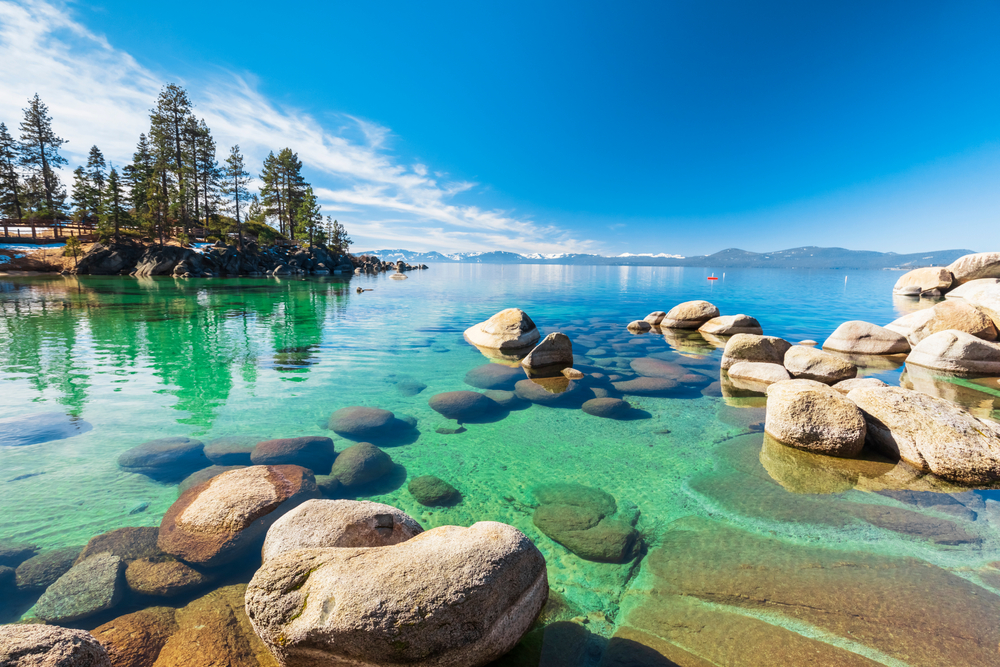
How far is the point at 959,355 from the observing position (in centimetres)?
1317

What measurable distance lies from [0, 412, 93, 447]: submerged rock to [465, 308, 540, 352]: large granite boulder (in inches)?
495

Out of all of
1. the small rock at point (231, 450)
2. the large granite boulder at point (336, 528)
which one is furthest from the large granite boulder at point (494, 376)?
the large granite boulder at point (336, 528)

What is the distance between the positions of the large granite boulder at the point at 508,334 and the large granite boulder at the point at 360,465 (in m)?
9.75

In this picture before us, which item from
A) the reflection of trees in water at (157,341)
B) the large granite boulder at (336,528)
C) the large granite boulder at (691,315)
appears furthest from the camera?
the large granite boulder at (691,315)

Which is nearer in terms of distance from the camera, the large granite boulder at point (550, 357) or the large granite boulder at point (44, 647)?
the large granite boulder at point (44, 647)

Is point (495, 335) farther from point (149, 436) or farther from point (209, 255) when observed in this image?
point (209, 255)

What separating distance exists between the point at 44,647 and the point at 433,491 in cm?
450

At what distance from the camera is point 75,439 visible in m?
7.78

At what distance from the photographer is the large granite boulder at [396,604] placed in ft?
8.99

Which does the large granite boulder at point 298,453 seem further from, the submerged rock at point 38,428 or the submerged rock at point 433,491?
the submerged rock at point 38,428

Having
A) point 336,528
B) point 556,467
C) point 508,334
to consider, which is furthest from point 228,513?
point 508,334

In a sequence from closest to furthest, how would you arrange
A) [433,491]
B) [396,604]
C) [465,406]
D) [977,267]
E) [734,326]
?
1. [396,604]
2. [433,491]
3. [465,406]
4. [734,326]
5. [977,267]

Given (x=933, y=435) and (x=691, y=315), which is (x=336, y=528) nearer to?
(x=933, y=435)

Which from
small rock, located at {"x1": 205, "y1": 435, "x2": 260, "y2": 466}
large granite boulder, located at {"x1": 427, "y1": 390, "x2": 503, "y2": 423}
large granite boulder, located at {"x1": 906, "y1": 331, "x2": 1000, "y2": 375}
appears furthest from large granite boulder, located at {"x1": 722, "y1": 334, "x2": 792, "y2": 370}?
small rock, located at {"x1": 205, "y1": 435, "x2": 260, "y2": 466}
